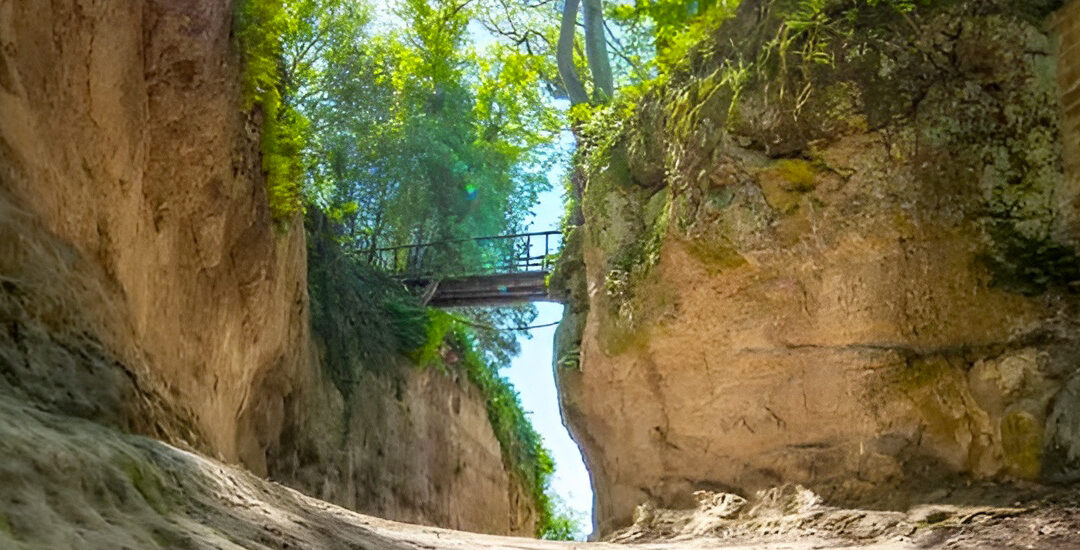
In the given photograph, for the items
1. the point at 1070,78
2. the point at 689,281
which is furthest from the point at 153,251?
the point at 1070,78

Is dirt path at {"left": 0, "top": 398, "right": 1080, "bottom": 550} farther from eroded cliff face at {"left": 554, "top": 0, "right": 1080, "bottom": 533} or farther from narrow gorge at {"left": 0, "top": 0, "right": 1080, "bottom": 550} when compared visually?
eroded cliff face at {"left": 554, "top": 0, "right": 1080, "bottom": 533}

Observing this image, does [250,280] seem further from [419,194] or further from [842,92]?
[419,194]

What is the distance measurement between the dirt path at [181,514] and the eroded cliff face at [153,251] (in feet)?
0.83

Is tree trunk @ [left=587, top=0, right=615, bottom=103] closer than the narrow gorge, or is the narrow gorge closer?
the narrow gorge

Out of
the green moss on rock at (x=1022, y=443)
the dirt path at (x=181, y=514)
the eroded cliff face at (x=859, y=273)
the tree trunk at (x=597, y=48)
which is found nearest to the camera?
the dirt path at (x=181, y=514)

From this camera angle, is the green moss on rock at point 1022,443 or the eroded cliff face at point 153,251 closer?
the eroded cliff face at point 153,251

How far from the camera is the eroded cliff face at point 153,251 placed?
16.5 feet

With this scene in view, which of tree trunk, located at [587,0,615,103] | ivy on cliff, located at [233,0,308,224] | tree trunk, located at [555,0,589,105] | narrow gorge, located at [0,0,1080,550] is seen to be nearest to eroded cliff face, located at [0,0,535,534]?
narrow gorge, located at [0,0,1080,550]

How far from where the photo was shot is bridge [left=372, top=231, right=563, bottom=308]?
1800cm

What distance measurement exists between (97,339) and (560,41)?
12836mm

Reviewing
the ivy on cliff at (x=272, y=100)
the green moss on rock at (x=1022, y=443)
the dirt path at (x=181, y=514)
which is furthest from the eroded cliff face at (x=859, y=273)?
the ivy on cliff at (x=272, y=100)

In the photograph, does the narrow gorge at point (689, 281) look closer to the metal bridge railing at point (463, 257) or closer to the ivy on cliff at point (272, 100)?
the ivy on cliff at point (272, 100)

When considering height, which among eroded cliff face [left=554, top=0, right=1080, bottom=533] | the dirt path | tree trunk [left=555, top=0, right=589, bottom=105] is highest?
tree trunk [left=555, top=0, right=589, bottom=105]

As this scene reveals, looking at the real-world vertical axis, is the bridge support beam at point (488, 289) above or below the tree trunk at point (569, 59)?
below
